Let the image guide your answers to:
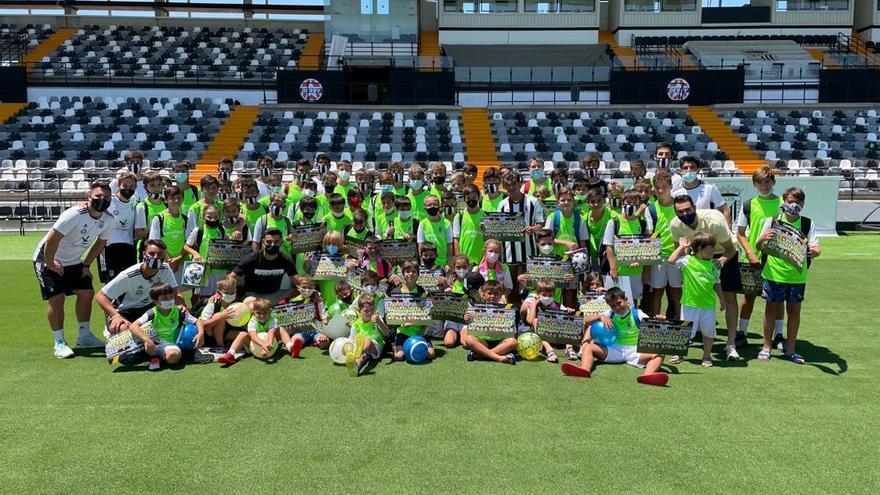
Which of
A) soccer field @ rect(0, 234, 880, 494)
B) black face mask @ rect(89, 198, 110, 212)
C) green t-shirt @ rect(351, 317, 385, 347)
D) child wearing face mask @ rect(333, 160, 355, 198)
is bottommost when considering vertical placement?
soccer field @ rect(0, 234, 880, 494)

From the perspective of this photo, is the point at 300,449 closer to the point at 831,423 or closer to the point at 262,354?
the point at 262,354

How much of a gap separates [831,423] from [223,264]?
6751mm

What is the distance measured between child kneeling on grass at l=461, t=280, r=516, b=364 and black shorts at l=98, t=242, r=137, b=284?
180 inches

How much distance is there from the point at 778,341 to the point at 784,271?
1.11 m

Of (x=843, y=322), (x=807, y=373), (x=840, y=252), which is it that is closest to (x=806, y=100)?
(x=840, y=252)

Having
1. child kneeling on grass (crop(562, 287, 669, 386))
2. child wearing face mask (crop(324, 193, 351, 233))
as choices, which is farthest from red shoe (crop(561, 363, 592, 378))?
child wearing face mask (crop(324, 193, 351, 233))

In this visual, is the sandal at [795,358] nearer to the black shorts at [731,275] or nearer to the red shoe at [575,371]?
the black shorts at [731,275]

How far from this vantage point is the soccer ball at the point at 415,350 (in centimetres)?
718

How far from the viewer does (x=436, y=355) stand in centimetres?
750

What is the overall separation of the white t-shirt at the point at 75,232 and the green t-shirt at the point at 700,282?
21.4 feet

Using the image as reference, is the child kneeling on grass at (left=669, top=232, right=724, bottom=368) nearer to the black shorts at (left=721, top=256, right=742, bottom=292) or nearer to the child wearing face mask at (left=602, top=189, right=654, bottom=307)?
the black shorts at (left=721, top=256, right=742, bottom=292)

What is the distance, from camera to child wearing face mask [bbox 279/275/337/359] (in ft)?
24.5

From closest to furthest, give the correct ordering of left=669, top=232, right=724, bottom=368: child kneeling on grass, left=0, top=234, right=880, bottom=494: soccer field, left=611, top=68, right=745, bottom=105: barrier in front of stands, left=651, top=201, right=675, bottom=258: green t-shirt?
left=0, top=234, right=880, bottom=494: soccer field → left=669, top=232, right=724, bottom=368: child kneeling on grass → left=651, top=201, right=675, bottom=258: green t-shirt → left=611, top=68, right=745, bottom=105: barrier in front of stands

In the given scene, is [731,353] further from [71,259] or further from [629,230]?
[71,259]
